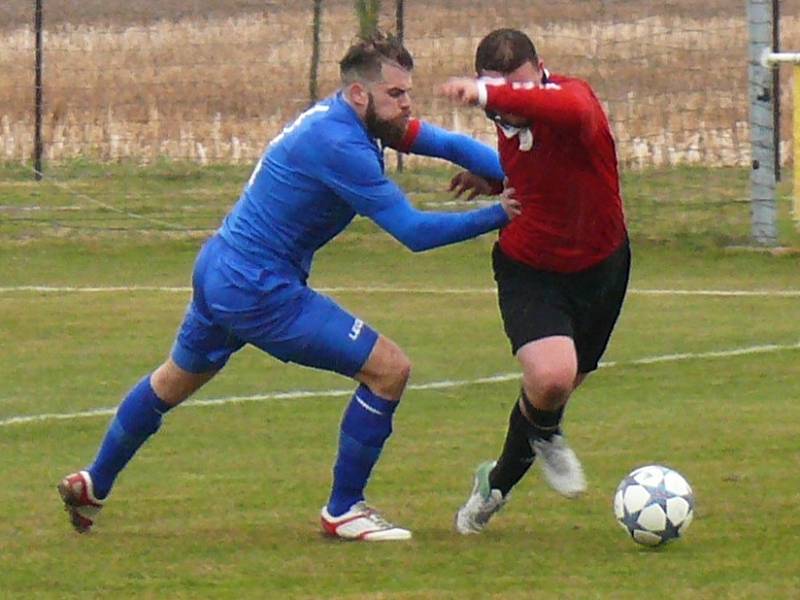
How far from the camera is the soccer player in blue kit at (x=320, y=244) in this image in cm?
732

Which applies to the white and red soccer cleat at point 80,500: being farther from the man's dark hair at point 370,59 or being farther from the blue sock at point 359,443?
the man's dark hair at point 370,59

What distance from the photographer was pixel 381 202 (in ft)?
23.9

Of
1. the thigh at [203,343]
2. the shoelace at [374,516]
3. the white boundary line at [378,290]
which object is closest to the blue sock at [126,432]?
the thigh at [203,343]

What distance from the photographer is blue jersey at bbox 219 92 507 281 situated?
7262mm

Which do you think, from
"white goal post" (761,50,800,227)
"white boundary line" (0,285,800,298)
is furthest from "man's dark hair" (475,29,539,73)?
"white goal post" (761,50,800,227)

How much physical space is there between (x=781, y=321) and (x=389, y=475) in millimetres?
5537

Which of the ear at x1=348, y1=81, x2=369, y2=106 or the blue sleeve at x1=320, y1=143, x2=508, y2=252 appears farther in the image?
the ear at x1=348, y1=81, x2=369, y2=106

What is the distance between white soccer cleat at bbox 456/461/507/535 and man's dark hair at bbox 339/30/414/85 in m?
1.59

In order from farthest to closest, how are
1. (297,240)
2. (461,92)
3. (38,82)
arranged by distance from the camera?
(38,82)
(297,240)
(461,92)

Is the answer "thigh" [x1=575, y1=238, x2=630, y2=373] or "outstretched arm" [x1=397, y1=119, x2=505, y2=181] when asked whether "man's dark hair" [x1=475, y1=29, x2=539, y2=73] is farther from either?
Answer: "thigh" [x1=575, y1=238, x2=630, y2=373]

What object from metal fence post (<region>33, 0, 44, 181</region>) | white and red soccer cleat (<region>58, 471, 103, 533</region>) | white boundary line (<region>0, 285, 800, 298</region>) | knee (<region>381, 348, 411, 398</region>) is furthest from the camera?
metal fence post (<region>33, 0, 44, 181</region>)

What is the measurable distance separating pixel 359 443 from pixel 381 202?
913 millimetres

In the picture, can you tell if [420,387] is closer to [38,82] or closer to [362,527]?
[362,527]

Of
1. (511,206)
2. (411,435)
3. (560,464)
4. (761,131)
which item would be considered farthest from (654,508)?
(761,131)
